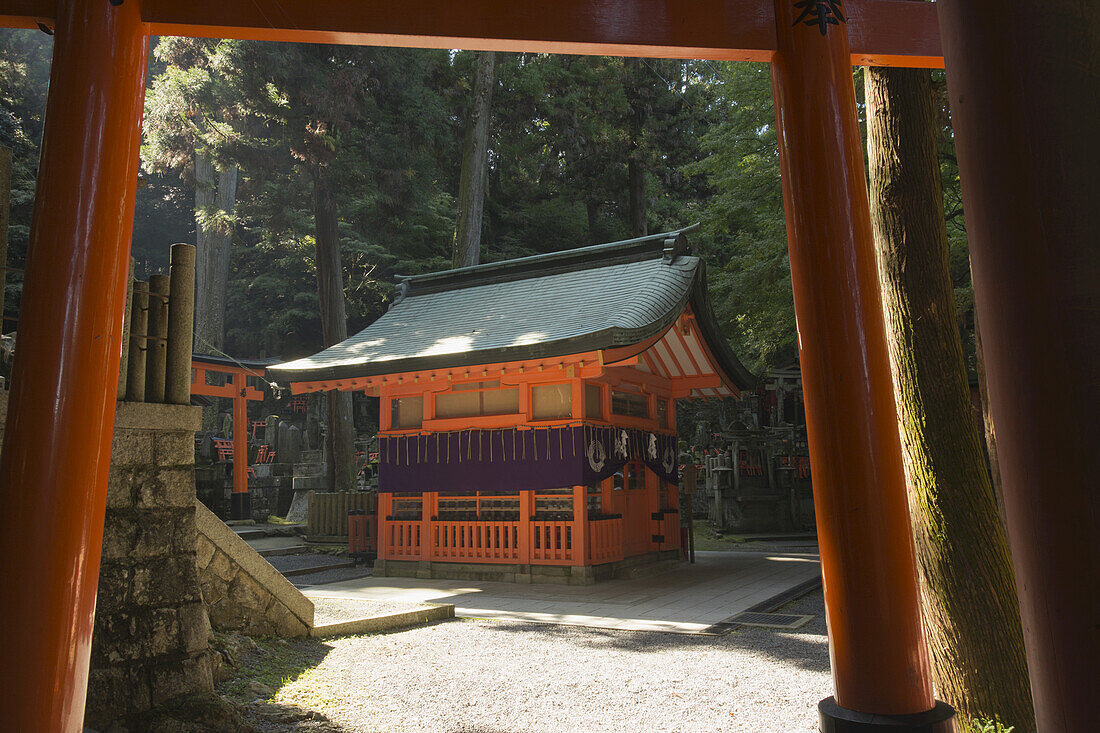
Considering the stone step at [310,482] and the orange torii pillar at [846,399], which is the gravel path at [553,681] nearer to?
the orange torii pillar at [846,399]

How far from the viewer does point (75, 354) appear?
2512 millimetres

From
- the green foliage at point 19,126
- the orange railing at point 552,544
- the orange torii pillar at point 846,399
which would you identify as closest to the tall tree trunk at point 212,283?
the green foliage at point 19,126

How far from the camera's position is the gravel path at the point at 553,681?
4098 millimetres

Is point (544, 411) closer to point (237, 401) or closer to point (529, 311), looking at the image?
point (529, 311)

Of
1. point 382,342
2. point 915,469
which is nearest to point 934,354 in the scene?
point 915,469

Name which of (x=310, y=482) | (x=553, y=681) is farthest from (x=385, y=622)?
(x=310, y=482)

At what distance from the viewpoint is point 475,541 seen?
10.0 meters

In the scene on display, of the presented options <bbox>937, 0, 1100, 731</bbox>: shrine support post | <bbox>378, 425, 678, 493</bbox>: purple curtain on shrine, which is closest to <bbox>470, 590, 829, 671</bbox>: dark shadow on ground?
<bbox>378, 425, 678, 493</bbox>: purple curtain on shrine

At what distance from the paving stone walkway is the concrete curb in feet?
1.28

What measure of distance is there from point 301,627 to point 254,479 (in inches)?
566

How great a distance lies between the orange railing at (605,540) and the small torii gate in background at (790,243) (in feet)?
22.6

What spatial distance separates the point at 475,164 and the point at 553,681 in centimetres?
1440

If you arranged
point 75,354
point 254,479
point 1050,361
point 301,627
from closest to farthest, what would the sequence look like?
point 1050,361
point 75,354
point 301,627
point 254,479

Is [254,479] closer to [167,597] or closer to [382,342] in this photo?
[382,342]
